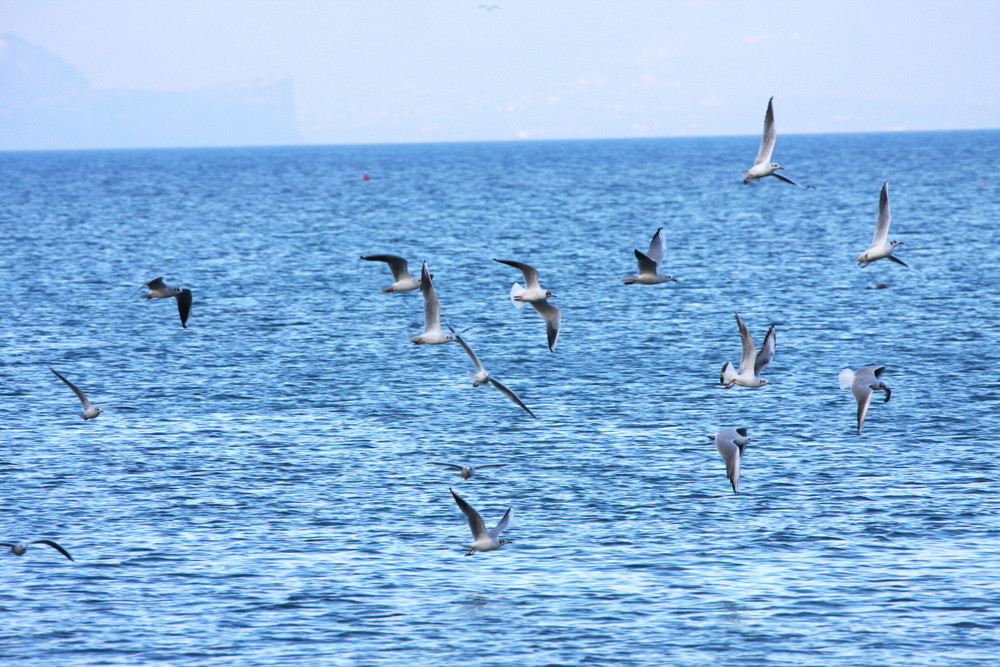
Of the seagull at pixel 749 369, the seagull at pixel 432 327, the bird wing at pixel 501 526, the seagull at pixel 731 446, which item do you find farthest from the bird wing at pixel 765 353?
the bird wing at pixel 501 526

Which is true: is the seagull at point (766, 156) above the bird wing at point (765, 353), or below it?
above

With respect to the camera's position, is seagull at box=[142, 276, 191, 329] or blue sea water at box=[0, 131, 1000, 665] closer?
blue sea water at box=[0, 131, 1000, 665]

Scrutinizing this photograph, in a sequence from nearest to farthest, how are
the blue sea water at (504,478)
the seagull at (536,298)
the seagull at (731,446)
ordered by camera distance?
the blue sea water at (504,478) < the seagull at (731,446) < the seagull at (536,298)

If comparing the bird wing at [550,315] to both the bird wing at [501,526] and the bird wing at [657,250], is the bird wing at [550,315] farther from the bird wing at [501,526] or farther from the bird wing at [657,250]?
the bird wing at [501,526]

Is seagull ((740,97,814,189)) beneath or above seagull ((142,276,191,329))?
above

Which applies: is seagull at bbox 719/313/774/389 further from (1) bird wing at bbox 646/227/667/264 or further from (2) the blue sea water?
(2) the blue sea water

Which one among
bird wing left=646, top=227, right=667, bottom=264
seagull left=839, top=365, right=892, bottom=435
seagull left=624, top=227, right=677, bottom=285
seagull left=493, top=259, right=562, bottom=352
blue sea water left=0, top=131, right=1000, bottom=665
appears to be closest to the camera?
blue sea water left=0, top=131, right=1000, bottom=665

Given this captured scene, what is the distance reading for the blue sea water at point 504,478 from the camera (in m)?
22.2

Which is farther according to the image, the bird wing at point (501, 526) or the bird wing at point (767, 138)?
the bird wing at point (767, 138)

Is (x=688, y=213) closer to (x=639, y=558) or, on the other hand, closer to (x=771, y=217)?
(x=771, y=217)

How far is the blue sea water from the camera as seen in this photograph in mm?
22250

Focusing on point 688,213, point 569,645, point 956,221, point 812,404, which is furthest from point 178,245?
point 569,645

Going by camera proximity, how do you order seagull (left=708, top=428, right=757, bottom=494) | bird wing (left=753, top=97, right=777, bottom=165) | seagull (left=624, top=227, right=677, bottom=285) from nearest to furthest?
seagull (left=708, top=428, right=757, bottom=494)
bird wing (left=753, top=97, right=777, bottom=165)
seagull (left=624, top=227, right=677, bottom=285)

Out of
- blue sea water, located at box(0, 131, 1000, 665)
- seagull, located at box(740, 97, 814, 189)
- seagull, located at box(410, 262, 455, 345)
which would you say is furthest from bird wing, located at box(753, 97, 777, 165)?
Answer: blue sea water, located at box(0, 131, 1000, 665)
